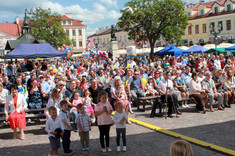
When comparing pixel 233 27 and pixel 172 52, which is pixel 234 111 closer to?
pixel 172 52

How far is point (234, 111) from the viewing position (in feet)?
32.5

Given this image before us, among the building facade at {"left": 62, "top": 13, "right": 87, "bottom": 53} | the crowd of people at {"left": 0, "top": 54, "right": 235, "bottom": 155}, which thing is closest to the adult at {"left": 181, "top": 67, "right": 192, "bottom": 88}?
the crowd of people at {"left": 0, "top": 54, "right": 235, "bottom": 155}

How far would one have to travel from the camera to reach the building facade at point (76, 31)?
4068 inches

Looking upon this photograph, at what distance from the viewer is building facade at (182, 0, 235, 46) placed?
4981 centimetres

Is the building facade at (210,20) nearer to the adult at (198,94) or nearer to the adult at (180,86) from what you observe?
the adult at (180,86)

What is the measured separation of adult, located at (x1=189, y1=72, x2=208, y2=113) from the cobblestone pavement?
65cm

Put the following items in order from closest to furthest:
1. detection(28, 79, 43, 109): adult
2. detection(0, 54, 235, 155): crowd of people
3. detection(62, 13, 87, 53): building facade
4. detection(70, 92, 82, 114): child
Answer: detection(0, 54, 235, 155): crowd of people, detection(70, 92, 82, 114): child, detection(28, 79, 43, 109): adult, detection(62, 13, 87, 53): building facade

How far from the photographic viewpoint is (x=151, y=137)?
7078mm

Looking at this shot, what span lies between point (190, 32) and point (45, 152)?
191ft

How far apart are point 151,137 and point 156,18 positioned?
37490 mm

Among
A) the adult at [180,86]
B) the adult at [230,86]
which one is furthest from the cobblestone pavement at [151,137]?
the adult at [180,86]

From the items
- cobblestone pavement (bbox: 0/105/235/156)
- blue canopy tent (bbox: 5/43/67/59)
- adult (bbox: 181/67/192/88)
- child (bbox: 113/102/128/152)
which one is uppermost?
blue canopy tent (bbox: 5/43/67/59)

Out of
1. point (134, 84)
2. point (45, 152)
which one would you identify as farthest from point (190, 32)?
point (45, 152)

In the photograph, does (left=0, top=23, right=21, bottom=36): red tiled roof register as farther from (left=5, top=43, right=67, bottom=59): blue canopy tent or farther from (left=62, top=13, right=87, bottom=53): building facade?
(left=5, top=43, right=67, bottom=59): blue canopy tent
